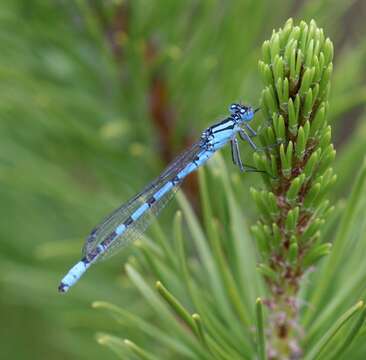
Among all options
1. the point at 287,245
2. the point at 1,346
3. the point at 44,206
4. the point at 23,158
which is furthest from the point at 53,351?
the point at 287,245

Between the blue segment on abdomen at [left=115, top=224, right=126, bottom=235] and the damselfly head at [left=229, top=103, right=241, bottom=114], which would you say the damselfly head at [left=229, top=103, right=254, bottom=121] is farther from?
A: the blue segment on abdomen at [left=115, top=224, right=126, bottom=235]

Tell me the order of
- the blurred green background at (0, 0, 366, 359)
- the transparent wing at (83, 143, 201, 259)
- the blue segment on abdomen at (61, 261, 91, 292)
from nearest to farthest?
1. the blue segment on abdomen at (61, 261, 91, 292)
2. the transparent wing at (83, 143, 201, 259)
3. the blurred green background at (0, 0, 366, 359)

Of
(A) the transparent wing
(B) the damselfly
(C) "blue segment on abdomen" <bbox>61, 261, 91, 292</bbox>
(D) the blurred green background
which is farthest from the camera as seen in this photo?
(D) the blurred green background

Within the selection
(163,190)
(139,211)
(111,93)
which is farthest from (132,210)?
(111,93)

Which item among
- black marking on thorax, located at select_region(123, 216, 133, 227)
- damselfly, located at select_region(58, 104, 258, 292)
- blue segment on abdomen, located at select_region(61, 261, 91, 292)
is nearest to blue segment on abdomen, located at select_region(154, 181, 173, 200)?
damselfly, located at select_region(58, 104, 258, 292)

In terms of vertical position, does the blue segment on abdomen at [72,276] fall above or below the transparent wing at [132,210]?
below

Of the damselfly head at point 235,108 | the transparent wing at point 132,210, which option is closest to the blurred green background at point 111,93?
the transparent wing at point 132,210

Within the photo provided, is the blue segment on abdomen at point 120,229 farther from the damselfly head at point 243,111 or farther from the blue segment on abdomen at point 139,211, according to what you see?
the damselfly head at point 243,111

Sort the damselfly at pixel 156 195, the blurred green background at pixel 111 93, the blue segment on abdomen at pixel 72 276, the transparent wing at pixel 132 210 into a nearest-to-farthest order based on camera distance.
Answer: the blue segment on abdomen at pixel 72 276, the damselfly at pixel 156 195, the transparent wing at pixel 132 210, the blurred green background at pixel 111 93

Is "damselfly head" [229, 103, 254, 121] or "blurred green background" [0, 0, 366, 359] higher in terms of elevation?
"blurred green background" [0, 0, 366, 359]
